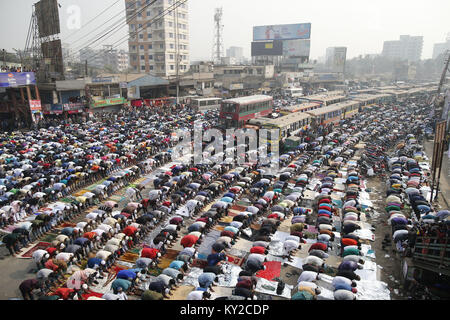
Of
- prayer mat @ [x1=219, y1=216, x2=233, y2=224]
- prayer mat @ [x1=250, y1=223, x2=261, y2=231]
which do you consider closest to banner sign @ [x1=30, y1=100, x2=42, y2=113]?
prayer mat @ [x1=219, y1=216, x2=233, y2=224]

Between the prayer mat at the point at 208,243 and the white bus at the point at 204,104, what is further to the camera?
the white bus at the point at 204,104

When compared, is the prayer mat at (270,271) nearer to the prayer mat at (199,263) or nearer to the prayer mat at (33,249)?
the prayer mat at (199,263)

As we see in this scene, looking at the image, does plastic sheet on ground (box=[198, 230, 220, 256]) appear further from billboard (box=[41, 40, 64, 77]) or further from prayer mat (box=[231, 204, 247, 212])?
billboard (box=[41, 40, 64, 77])

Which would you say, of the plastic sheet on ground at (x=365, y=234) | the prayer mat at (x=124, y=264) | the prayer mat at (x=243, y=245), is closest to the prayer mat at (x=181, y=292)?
the prayer mat at (x=124, y=264)

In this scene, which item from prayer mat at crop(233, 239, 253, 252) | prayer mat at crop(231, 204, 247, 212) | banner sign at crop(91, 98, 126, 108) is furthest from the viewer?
banner sign at crop(91, 98, 126, 108)
